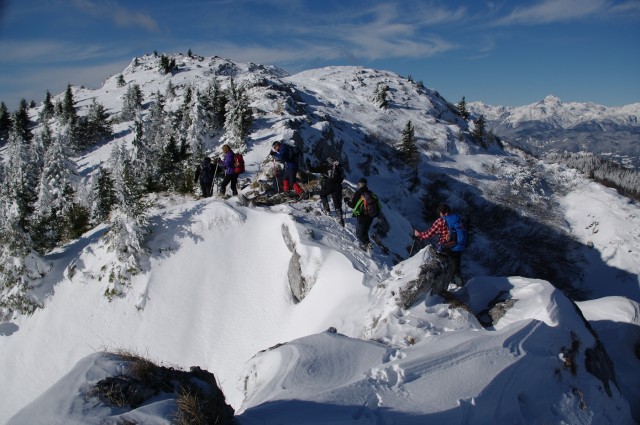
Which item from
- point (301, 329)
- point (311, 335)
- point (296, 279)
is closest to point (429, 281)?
point (311, 335)

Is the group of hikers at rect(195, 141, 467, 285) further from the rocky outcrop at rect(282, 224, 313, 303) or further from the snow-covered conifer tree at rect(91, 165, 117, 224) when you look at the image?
the snow-covered conifer tree at rect(91, 165, 117, 224)

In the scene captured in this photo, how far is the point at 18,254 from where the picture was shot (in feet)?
53.0

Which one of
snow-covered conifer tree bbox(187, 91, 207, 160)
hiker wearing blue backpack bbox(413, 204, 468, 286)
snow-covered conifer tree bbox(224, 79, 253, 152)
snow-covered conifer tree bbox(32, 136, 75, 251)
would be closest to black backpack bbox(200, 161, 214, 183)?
snow-covered conifer tree bbox(224, 79, 253, 152)

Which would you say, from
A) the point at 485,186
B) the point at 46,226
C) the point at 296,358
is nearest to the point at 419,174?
the point at 485,186

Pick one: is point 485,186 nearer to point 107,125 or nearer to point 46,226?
point 46,226

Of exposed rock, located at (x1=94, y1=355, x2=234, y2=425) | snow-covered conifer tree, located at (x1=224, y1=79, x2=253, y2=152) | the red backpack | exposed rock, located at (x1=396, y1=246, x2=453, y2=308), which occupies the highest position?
snow-covered conifer tree, located at (x1=224, y1=79, x2=253, y2=152)

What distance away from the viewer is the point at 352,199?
537 inches

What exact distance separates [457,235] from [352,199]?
13.6 ft

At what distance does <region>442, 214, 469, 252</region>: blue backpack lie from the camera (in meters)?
10.8

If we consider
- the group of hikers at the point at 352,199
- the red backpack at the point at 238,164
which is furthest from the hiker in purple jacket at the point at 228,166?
the red backpack at the point at 238,164

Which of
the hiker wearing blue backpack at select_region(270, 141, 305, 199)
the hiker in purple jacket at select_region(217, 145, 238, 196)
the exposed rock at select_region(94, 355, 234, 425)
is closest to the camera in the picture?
the exposed rock at select_region(94, 355, 234, 425)

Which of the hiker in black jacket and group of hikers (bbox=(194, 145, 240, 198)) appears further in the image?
group of hikers (bbox=(194, 145, 240, 198))

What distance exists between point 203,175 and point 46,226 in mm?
8257

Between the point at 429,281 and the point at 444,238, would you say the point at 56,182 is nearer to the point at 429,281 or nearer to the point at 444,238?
the point at 444,238
